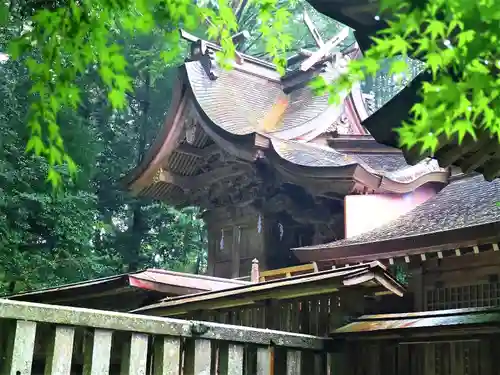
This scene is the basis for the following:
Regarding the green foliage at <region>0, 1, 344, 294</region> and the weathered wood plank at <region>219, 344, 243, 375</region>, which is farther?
the green foliage at <region>0, 1, 344, 294</region>

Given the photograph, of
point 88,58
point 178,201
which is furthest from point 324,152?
point 88,58

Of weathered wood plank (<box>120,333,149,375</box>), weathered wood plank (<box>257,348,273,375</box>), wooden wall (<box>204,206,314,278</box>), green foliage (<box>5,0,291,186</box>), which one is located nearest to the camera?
green foliage (<box>5,0,291,186</box>)

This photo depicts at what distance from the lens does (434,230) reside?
8859mm

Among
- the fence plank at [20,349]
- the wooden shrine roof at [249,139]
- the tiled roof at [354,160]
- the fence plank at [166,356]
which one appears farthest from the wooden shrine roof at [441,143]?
the wooden shrine roof at [249,139]

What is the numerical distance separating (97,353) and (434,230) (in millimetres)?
6091

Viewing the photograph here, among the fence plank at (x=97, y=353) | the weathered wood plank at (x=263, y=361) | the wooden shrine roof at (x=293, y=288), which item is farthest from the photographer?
the wooden shrine roof at (x=293, y=288)

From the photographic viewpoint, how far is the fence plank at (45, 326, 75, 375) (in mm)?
3754

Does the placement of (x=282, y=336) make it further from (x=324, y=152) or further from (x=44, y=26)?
(x=324, y=152)

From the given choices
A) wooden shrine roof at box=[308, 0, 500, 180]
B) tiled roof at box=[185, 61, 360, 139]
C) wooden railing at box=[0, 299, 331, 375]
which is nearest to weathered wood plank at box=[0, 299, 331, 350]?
wooden railing at box=[0, 299, 331, 375]

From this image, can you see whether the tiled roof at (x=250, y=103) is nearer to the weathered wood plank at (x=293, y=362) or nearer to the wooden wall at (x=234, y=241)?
the wooden wall at (x=234, y=241)

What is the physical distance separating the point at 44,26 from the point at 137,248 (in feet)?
57.3

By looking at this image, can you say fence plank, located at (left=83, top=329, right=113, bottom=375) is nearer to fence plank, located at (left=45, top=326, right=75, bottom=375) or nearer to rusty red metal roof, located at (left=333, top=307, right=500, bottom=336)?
fence plank, located at (left=45, top=326, right=75, bottom=375)

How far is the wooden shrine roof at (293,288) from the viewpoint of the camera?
5059mm

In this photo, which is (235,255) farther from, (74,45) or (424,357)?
(74,45)
